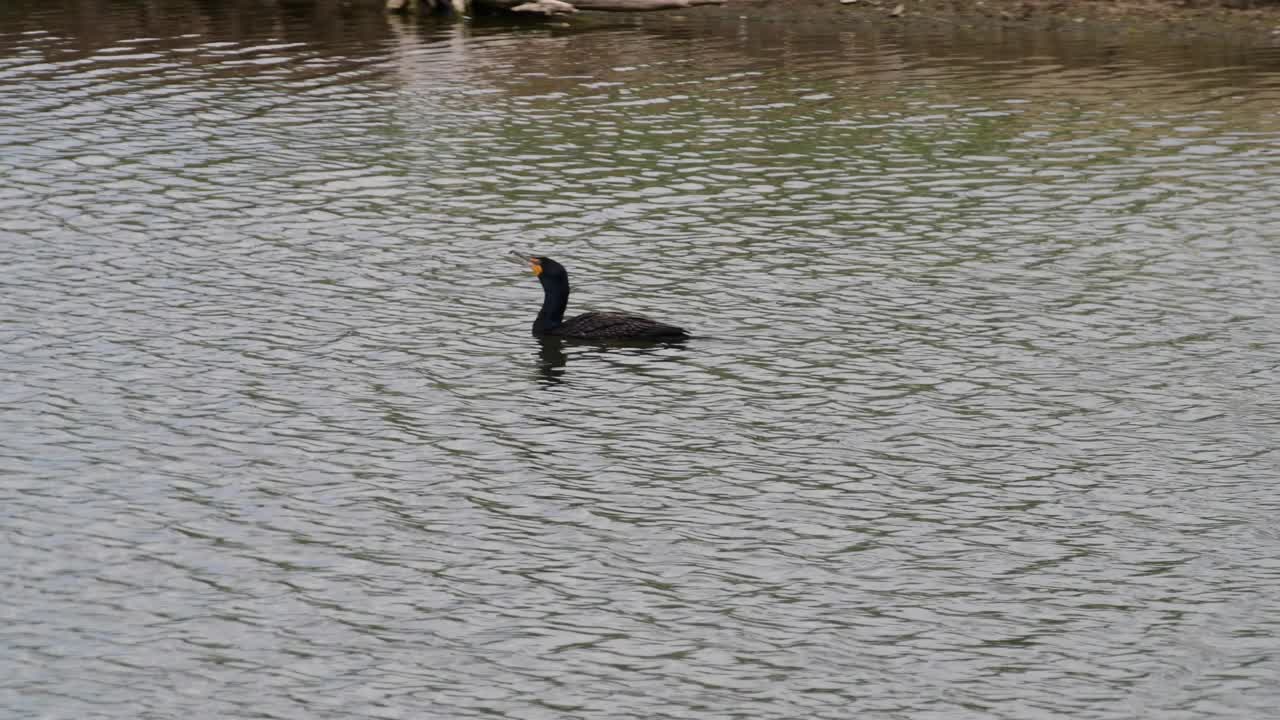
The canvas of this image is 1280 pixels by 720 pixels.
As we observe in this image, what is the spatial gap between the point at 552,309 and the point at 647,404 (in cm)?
345

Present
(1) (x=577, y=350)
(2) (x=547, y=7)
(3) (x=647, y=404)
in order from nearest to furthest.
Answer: (3) (x=647, y=404), (1) (x=577, y=350), (2) (x=547, y=7)

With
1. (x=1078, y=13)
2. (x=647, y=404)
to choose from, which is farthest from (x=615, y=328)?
(x=1078, y=13)

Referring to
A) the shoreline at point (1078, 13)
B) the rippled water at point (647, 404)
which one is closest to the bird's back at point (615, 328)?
the rippled water at point (647, 404)

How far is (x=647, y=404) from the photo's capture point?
72.9ft

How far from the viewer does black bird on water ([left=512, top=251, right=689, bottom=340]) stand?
80.2 feet

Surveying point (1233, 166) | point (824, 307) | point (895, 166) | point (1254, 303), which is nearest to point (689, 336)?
point (824, 307)

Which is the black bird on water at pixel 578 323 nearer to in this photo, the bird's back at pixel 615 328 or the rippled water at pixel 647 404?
the bird's back at pixel 615 328

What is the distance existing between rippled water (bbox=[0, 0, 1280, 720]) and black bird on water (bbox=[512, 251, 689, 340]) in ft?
1.17

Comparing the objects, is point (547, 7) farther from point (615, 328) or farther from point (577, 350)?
point (615, 328)

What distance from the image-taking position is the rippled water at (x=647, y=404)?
1537 centimetres

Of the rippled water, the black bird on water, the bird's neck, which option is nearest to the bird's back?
the black bird on water

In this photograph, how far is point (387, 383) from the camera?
22953mm

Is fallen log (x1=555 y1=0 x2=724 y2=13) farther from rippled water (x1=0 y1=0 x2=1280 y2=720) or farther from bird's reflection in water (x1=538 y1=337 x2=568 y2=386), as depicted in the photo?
bird's reflection in water (x1=538 y1=337 x2=568 y2=386)

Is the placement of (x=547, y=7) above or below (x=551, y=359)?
above
